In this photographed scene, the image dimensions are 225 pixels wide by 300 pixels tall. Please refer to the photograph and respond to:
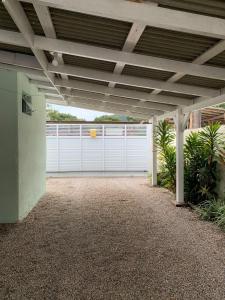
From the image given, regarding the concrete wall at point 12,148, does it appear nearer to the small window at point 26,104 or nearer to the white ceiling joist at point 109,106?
the small window at point 26,104

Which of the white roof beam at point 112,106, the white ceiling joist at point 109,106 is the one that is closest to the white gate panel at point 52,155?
the white ceiling joist at point 109,106

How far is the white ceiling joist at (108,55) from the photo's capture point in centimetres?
343

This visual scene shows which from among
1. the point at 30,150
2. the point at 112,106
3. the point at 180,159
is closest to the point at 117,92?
the point at 180,159

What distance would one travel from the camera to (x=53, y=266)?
3.36 m

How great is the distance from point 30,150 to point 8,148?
1101 millimetres

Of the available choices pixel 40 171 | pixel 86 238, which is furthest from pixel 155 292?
pixel 40 171

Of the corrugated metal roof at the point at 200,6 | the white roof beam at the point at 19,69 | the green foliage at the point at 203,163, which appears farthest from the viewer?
the green foliage at the point at 203,163

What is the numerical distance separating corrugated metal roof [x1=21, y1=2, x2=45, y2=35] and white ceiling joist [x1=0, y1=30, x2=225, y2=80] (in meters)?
0.09

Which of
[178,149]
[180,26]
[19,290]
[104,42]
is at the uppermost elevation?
[104,42]

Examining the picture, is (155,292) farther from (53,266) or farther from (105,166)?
(105,166)

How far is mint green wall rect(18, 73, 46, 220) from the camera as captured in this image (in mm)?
5328

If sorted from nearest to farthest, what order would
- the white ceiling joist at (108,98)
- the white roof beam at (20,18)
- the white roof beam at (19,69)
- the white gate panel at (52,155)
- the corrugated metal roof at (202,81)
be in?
1. the white roof beam at (20,18)
2. the corrugated metal roof at (202,81)
3. the white roof beam at (19,69)
4. the white ceiling joist at (108,98)
5. the white gate panel at (52,155)

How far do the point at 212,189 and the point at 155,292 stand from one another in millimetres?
3938

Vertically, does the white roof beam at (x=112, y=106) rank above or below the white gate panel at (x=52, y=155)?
above
